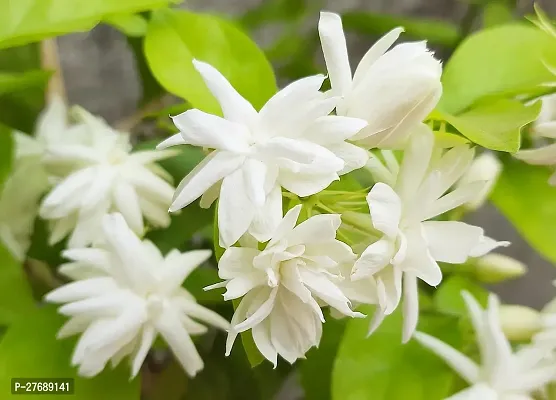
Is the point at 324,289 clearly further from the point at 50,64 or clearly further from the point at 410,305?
the point at 50,64

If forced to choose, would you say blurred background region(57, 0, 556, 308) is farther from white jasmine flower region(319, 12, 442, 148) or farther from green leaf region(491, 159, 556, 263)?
white jasmine flower region(319, 12, 442, 148)

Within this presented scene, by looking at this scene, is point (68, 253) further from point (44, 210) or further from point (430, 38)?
point (430, 38)

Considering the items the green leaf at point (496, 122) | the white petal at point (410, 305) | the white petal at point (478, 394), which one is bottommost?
the white petal at point (478, 394)

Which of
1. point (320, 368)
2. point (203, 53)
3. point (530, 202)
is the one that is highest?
point (203, 53)

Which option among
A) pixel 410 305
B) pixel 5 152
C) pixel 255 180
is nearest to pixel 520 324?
pixel 410 305

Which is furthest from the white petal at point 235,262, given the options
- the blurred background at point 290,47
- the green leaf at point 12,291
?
the blurred background at point 290,47

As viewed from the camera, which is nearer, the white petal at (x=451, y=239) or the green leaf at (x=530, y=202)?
the white petal at (x=451, y=239)

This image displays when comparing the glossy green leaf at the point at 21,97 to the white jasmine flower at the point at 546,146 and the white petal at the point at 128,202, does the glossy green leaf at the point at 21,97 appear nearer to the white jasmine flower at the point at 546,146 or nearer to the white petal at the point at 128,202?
the white petal at the point at 128,202
